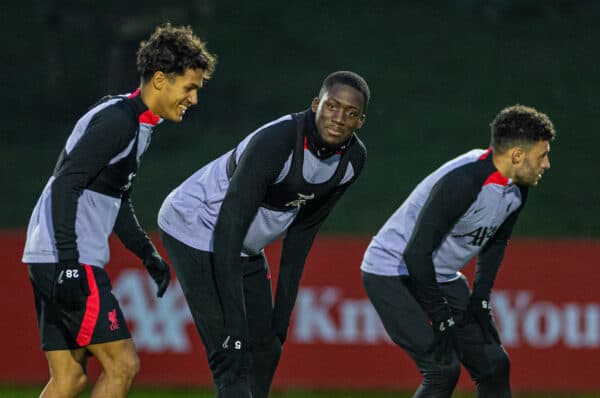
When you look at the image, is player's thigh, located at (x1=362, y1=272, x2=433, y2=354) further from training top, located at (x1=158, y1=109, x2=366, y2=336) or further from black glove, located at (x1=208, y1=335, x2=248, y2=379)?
black glove, located at (x1=208, y1=335, x2=248, y2=379)

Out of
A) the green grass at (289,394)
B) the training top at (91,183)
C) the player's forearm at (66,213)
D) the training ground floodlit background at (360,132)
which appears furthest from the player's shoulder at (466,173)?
the training ground floodlit background at (360,132)

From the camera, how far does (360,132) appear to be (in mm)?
18422

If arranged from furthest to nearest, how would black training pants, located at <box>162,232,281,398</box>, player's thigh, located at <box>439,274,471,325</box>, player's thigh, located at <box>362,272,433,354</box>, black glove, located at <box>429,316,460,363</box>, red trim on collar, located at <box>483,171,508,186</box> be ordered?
player's thigh, located at <box>439,274,471,325</box> < player's thigh, located at <box>362,272,433,354</box> < red trim on collar, located at <box>483,171,508,186</box> < black glove, located at <box>429,316,460,363</box> < black training pants, located at <box>162,232,281,398</box>

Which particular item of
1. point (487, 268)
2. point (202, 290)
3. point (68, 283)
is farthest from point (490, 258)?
point (68, 283)

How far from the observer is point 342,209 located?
52.9ft

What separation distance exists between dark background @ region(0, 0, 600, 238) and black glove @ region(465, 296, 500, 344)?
8851 mm

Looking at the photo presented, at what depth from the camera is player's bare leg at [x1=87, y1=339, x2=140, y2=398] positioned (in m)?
5.43

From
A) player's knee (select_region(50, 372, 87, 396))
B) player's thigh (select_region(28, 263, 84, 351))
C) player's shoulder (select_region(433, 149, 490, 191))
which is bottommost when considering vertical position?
player's knee (select_region(50, 372, 87, 396))

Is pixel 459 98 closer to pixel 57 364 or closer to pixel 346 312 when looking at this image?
pixel 346 312

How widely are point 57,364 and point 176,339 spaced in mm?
4329

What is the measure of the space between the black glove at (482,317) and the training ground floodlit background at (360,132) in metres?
3.19

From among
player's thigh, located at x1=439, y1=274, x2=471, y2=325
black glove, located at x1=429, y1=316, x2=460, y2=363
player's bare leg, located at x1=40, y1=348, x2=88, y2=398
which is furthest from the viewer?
player's thigh, located at x1=439, y1=274, x2=471, y2=325

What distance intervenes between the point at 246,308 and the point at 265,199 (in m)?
0.62

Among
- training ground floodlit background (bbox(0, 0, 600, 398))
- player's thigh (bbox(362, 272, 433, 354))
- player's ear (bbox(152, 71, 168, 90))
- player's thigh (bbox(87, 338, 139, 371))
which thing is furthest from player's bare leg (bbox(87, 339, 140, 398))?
training ground floodlit background (bbox(0, 0, 600, 398))
